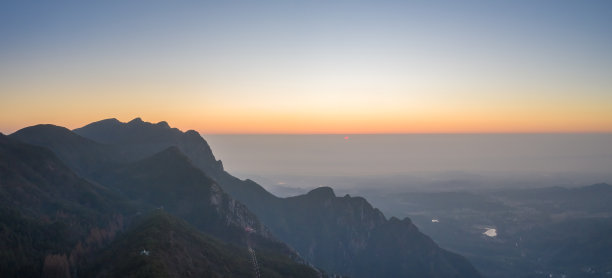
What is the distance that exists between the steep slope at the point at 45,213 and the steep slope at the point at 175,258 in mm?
15164

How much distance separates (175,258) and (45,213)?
2659 inches

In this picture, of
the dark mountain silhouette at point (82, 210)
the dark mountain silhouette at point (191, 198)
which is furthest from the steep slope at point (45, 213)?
the dark mountain silhouette at point (191, 198)

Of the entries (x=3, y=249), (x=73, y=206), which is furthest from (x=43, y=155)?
(x=3, y=249)

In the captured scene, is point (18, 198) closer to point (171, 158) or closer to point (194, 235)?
point (194, 235)

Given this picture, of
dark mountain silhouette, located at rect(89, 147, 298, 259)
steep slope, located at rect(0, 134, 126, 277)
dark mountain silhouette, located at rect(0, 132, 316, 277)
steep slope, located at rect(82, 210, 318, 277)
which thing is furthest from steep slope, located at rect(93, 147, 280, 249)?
steep slope, located at rect(82, 210, 318, 277)

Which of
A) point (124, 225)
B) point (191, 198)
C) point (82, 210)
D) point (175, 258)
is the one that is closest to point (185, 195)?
point (191, 198)

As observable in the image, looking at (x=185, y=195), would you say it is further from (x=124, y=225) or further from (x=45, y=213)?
(x=45, y=213)

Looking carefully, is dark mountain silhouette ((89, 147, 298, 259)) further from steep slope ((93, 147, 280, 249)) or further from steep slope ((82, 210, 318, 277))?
steep slope ((82, 210, 318, 277))

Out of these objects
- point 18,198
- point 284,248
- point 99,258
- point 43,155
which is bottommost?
point 284,248

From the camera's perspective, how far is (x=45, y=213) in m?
128

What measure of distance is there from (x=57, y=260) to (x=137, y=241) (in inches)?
796

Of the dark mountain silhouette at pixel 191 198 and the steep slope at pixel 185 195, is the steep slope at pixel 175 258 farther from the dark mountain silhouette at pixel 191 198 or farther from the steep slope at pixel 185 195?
the steep slope at pixel 185 195

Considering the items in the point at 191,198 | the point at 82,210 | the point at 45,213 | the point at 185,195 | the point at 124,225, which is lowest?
the point at 124,225

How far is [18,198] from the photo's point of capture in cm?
12594
